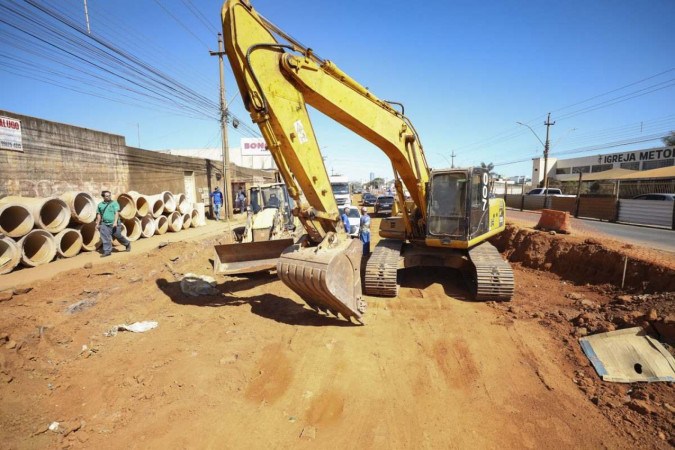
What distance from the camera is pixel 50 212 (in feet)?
29.3

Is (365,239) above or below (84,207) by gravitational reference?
below

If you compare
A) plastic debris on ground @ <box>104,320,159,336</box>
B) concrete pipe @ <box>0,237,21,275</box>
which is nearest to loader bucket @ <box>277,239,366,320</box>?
plastic debris on ground @ <box>104,320,159,336</box>

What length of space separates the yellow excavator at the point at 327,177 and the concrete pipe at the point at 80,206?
748cm

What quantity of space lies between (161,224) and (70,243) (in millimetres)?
4283

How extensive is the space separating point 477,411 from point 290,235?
6.55 metres

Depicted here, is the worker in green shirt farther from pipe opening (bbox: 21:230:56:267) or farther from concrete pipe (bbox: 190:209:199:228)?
concrete pipe (bbox: 190:209:199:228)

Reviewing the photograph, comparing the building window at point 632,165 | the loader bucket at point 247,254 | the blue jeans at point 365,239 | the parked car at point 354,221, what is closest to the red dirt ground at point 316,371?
the loader bucket at point 247,254

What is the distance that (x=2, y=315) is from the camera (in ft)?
16.3

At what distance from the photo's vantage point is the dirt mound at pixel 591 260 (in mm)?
6346

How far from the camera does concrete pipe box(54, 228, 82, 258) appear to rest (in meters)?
8.86

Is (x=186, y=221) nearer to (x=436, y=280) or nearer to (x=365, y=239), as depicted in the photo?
(x=365, y=239)

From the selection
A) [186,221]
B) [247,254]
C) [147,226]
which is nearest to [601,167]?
[186,221]

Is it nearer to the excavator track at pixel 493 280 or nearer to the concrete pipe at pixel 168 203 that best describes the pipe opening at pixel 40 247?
the concrete pipe at pixel 168 203

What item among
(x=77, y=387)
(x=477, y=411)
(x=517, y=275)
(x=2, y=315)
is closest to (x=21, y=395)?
(x=77, y=387)
